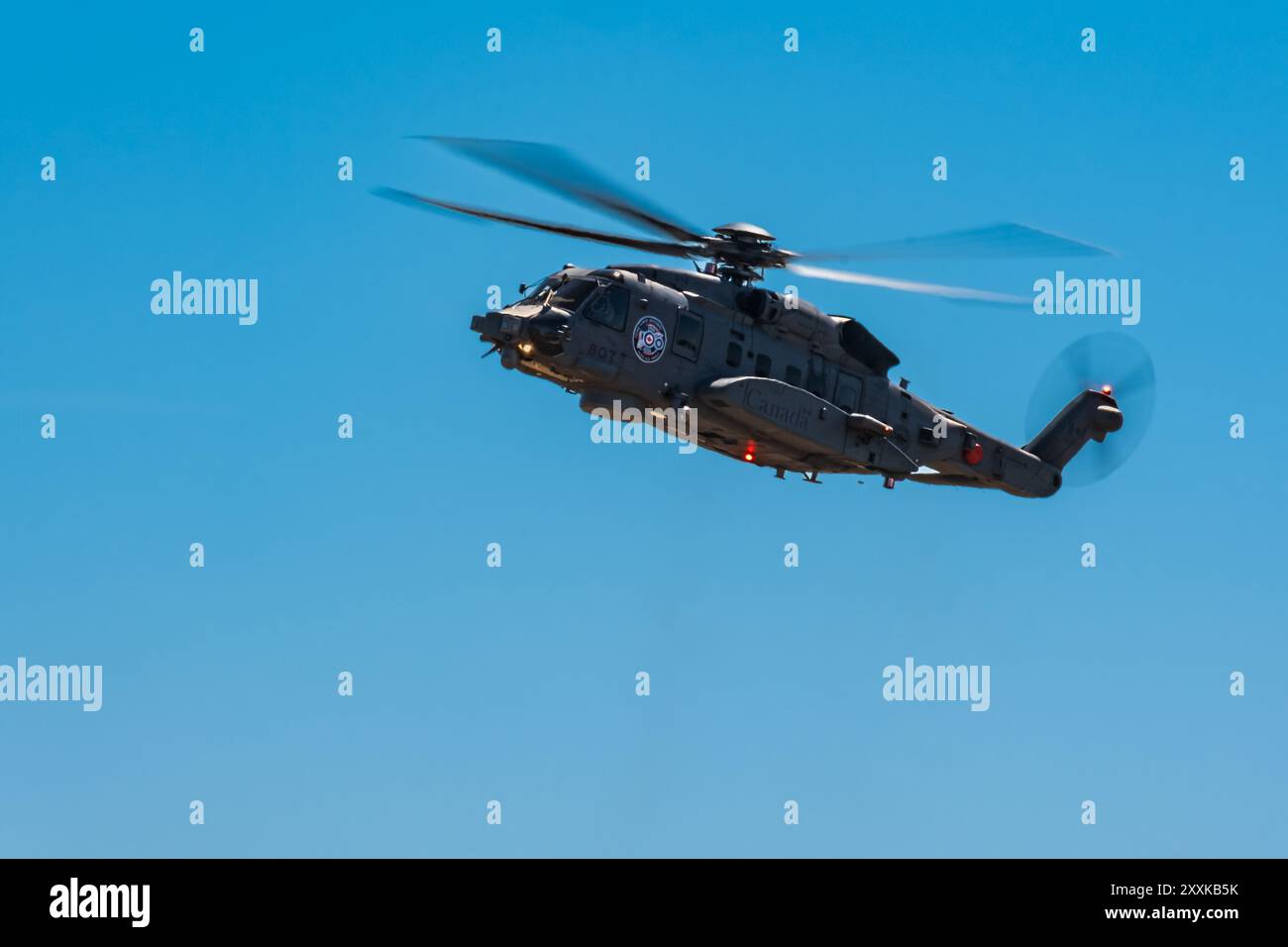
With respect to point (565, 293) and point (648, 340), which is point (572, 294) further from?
point (648, 340)

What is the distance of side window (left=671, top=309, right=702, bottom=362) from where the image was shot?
149 feet

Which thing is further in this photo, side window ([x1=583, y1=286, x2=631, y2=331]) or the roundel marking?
the roundel marking

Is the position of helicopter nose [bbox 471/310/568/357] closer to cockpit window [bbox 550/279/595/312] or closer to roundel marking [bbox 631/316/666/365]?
cockpit window [bbox 550/279/595/312]

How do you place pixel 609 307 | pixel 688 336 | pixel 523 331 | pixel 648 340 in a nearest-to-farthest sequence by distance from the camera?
pixel 523 331
pixel 609 307
pixel 648 340
pixel 688 336

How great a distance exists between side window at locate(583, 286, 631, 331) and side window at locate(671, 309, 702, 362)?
125 cm

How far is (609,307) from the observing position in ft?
147

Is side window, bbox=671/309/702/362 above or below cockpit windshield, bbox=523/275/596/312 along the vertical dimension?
below

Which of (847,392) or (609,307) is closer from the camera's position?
(609,307)

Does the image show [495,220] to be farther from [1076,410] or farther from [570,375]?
[1076,410]

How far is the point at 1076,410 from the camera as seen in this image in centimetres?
5403

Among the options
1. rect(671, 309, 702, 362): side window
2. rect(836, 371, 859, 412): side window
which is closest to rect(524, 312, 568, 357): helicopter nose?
rect(671, 309, 702, 362): side window

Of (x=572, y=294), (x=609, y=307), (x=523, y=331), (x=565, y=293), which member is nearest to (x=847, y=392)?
(x=609, y=307)

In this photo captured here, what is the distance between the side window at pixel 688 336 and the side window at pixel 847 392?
12.1 feet

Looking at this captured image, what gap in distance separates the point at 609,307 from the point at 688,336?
1.92 m
